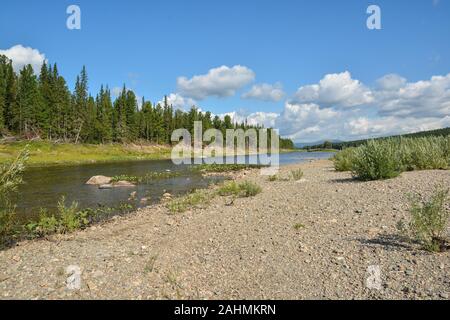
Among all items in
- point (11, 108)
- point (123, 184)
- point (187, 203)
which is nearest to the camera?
point (187, 203)

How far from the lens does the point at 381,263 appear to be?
6.40 metres

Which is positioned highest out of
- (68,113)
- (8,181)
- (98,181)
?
(68,113)

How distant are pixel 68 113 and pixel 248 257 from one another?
84678mm

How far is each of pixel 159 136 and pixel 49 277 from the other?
103m

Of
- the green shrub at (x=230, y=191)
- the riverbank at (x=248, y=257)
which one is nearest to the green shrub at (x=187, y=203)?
the green shrub at (x=230, y=191)

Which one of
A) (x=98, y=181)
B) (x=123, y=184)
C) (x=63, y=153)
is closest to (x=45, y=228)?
(x=123, y=184)

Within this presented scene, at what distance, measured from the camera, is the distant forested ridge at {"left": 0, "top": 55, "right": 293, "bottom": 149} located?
239ft

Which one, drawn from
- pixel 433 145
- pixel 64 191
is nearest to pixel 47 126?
pixel 64 191

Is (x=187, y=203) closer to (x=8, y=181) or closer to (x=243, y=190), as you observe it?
(x=243, y=190)

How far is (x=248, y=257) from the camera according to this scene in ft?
25.0

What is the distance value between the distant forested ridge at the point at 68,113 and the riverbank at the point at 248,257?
7235cm

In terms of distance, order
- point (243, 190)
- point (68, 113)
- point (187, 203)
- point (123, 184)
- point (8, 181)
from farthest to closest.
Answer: point (68, 113) < point (123, 184) < point (243, 190) < point (187, 203) < point (8, 181)
